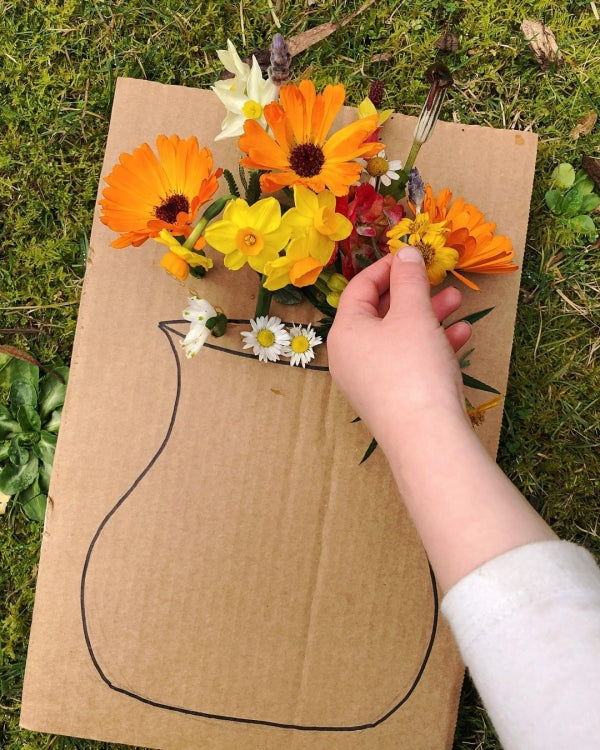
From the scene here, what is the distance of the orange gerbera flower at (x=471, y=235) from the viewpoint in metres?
0.88

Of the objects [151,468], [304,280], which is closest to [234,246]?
[304,280]

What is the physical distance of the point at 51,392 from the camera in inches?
42.4

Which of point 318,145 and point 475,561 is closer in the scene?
point 475,561

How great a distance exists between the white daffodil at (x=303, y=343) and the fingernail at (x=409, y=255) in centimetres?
24

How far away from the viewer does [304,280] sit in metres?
0.79

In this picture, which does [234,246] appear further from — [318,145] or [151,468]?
[151,468]

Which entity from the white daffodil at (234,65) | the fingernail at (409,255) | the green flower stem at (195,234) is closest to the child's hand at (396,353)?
the fingernail at (409,255)

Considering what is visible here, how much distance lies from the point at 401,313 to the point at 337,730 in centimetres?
66

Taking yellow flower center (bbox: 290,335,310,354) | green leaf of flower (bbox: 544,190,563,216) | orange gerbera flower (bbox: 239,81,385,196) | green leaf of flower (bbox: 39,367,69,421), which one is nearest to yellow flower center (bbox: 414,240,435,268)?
orange gerbera flower (bbox: 239,81,385,196)

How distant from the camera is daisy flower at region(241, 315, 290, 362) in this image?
954 mm

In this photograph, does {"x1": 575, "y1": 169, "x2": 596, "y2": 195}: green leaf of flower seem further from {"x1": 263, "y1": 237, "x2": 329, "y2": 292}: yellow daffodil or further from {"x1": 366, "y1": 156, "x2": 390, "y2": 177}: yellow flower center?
{"x1": 263, "y1": 237, "x2": 329, "y2": 292}: yellow daffodil

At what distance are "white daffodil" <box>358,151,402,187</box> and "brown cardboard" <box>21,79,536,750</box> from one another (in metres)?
0.10

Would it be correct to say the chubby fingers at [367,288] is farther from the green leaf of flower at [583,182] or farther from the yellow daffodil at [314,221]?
the green leaf of flower at [583,182]

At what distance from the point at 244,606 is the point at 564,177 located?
89 cm
